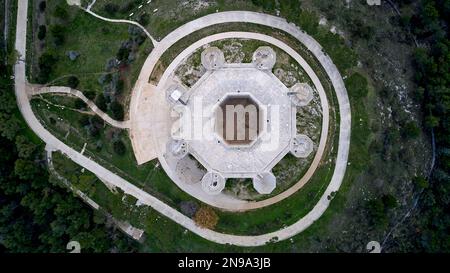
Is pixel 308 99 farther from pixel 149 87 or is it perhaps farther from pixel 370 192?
pixel 149 87

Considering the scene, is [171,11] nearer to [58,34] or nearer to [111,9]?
[111,9]

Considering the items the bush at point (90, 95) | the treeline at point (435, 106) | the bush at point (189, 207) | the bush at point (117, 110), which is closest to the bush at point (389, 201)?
the treeline at point (435, 106)

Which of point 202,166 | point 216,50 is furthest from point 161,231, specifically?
point 216,50

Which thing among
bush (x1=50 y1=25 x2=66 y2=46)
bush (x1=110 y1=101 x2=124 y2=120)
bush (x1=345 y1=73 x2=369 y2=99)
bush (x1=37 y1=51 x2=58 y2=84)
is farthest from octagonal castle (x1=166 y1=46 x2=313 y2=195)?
bush (x1=50 y1=25 x2=66 y2=46)

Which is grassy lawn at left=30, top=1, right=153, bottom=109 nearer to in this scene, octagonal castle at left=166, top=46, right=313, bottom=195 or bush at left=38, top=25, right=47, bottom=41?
bush at left=38, top=25, right=47, bottom=41

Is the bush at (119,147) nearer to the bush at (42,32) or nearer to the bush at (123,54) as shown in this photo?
the bush at (123,54)

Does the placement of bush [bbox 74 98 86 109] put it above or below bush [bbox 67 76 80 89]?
below

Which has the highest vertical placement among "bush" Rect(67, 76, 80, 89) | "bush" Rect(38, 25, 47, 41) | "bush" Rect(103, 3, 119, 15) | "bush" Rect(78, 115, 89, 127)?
"bush" Rect(103, 3, 119, 15)
